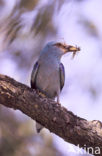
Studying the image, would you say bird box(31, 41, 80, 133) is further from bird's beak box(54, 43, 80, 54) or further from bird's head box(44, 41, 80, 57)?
bird's beak box(54, 43, 80, 54)

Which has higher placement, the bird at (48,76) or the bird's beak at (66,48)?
the bird's beak at (66,48)

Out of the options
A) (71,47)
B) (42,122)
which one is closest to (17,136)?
(71,47)

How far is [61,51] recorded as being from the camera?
512cm

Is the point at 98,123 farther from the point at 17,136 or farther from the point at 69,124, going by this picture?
the point at 17,136

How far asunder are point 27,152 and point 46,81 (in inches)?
62.2

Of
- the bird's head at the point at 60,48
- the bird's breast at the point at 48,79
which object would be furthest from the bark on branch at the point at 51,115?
the bird's head at the point at 60,48

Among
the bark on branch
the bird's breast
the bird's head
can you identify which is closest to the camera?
the bark on branch

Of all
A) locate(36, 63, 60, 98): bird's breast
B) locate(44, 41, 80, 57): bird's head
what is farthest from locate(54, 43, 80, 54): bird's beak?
locate(36, 63, 60, 98): bird's breast

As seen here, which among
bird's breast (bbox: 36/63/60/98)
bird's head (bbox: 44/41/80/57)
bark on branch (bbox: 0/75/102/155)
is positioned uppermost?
bird's head (bbox: 44/41/80/57)

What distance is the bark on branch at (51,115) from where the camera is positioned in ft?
11.9

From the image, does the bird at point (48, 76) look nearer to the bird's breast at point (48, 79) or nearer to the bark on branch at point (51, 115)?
the bird's breast at point (48, 79)

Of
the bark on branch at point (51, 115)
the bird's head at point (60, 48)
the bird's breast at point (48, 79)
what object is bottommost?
the bark on branch at point (51, 115)

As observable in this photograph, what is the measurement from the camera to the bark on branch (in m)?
3.62

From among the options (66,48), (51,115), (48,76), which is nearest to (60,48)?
(66,48)
